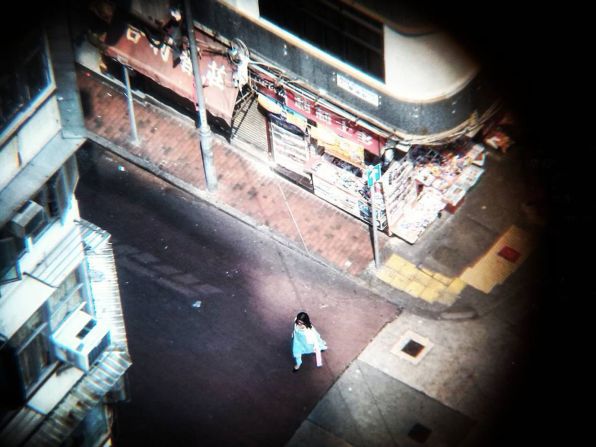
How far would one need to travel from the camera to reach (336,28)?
17.3 m

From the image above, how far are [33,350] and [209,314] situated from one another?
6.16 metres

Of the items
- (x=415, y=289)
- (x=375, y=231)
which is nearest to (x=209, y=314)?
(x=375, y=231)

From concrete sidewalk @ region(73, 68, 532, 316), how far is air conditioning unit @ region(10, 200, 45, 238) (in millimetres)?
8913

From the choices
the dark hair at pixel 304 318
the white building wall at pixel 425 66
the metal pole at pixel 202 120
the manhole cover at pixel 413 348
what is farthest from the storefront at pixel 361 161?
the dark hair at pixel 304 318

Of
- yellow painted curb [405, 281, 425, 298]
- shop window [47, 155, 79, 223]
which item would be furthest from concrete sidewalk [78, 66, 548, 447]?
shop window [47, 155, 79, 223]

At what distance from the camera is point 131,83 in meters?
23.0

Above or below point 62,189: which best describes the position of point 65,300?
below

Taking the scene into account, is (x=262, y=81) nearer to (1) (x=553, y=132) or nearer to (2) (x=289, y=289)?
(2) (x=289, y=289)

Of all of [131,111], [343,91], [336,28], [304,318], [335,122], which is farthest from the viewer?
[131,111]

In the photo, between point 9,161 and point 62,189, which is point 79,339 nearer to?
point 62,189

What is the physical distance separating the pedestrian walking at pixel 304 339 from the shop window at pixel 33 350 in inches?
221

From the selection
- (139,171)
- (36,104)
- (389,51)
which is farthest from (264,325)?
(36,104)

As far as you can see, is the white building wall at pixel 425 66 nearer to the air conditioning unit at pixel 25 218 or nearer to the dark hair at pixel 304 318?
the dark hair at pixel 304 318

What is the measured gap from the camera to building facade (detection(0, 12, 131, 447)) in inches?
510
